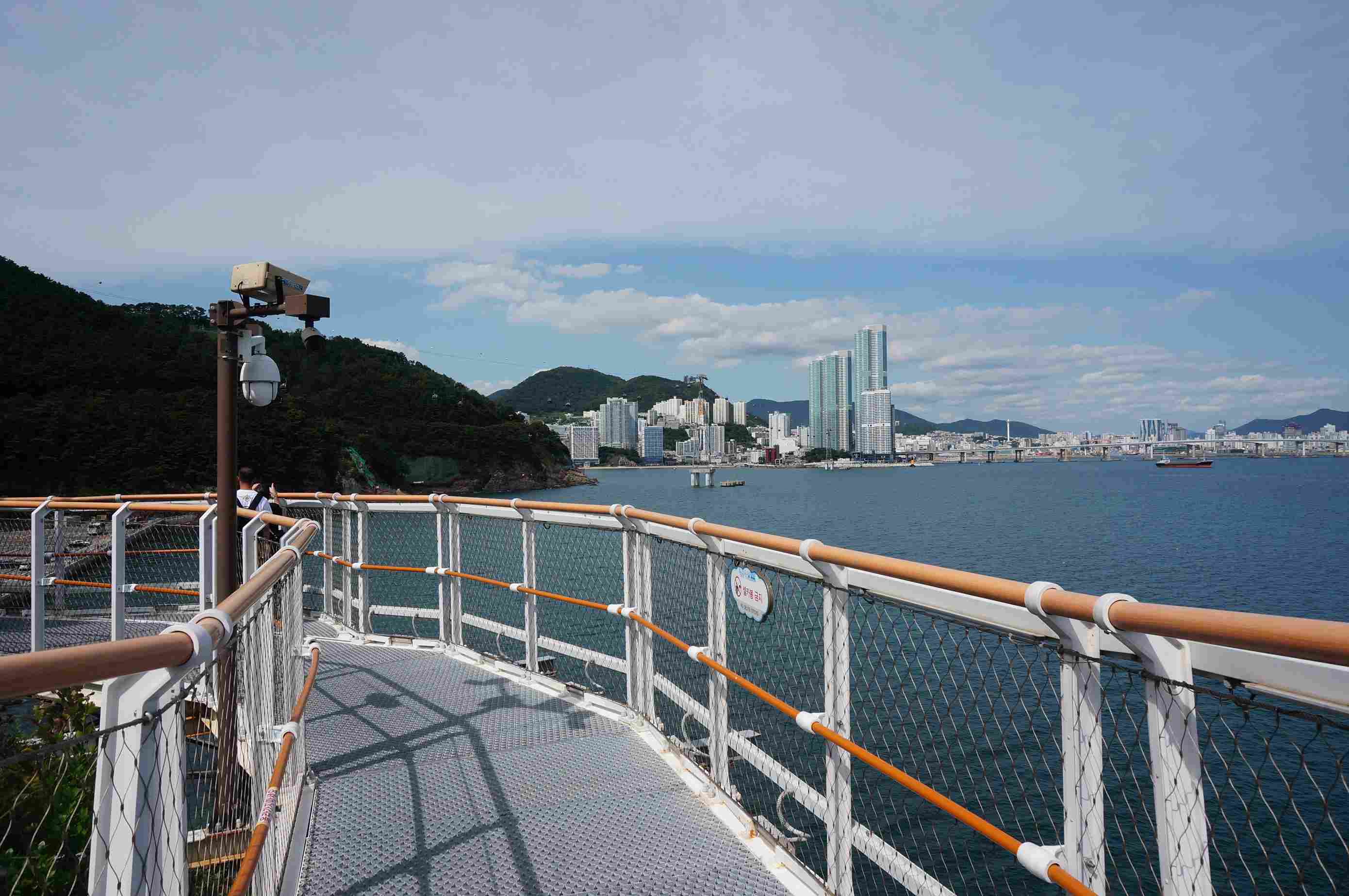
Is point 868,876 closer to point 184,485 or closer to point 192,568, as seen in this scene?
point 192,568

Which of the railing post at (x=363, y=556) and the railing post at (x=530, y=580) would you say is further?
the railing post at (x=363, y=556)

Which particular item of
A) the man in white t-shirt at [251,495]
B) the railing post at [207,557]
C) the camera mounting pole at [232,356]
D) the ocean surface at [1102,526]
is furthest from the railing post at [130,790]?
the ocean surface at [1102,526]

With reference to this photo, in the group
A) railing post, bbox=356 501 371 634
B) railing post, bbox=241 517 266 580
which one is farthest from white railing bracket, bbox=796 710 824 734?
railing post, bbox=356 501 371 634

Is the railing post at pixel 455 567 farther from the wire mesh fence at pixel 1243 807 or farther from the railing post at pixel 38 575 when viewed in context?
the wire mesh fence at pixel 1243 807

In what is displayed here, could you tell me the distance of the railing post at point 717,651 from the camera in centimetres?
406

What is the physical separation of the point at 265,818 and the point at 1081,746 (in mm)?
2369

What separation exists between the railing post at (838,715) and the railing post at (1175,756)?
132 centimetres

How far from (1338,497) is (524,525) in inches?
3694

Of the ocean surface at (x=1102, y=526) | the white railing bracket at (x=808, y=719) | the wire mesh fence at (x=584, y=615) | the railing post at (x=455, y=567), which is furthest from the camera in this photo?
the ocean surface at (x=1102, y=526)

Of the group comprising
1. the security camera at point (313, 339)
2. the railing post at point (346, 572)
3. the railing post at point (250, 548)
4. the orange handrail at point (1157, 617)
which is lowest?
the railing post at point (346, 572)

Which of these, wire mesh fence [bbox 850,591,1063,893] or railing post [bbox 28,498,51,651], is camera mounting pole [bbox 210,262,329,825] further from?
wire mesh fence [bbox 850,591,1063,893]

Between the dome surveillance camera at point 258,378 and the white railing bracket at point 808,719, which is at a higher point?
the dome surveillance camera at point 258,378

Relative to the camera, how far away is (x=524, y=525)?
606 centimetres

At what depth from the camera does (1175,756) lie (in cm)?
176
